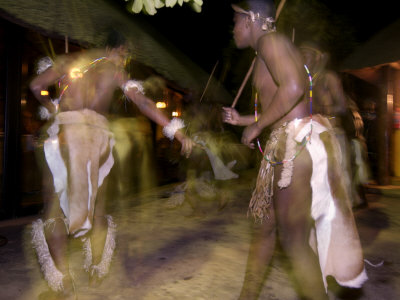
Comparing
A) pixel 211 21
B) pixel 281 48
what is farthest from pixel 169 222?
pixel 211 21

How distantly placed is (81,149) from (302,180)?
1394mm

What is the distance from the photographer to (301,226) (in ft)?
6.15

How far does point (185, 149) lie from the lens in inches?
103

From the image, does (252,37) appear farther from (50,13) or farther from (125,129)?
(125,129)

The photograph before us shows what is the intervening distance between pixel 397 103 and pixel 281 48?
918cm

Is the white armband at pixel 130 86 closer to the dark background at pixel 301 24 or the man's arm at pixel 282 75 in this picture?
the man's arm at pixel 282 75

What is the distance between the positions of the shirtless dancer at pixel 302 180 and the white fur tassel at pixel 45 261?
140cm

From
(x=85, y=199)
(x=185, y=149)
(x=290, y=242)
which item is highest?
(x=185, y=149)

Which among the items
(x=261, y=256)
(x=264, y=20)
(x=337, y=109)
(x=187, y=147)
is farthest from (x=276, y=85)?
(x=337, y=109)

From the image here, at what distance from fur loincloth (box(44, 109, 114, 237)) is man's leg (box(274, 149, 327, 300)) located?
1264 mm

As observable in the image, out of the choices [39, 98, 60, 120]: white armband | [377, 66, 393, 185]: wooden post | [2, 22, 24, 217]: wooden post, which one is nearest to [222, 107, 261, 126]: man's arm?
[39, 98, 60, 120]: white armband

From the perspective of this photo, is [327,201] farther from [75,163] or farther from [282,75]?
[75,163]

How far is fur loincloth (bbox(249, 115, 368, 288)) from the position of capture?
1.87m

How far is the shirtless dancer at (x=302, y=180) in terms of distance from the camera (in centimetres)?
183
